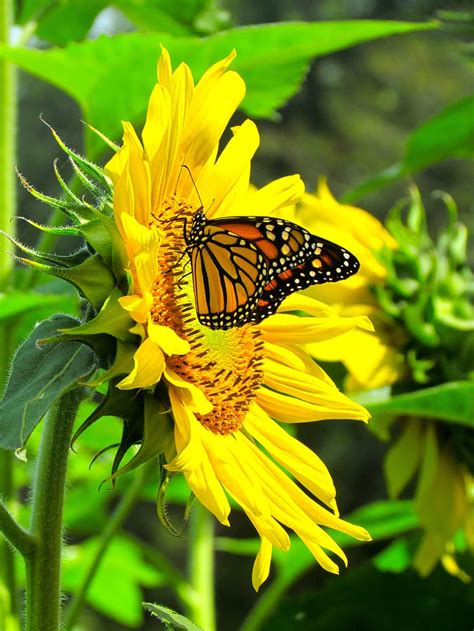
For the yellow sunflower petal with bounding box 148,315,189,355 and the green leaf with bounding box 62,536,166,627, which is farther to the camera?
the green leaf with bounding box 62,536,166,627

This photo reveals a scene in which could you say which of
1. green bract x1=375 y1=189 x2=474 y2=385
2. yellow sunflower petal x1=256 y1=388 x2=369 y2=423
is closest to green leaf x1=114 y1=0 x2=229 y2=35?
green bract x1=375 y1=189 x2=474 y2=385

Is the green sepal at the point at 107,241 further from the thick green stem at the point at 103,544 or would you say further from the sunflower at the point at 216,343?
the thick green stem at the point at 103,544

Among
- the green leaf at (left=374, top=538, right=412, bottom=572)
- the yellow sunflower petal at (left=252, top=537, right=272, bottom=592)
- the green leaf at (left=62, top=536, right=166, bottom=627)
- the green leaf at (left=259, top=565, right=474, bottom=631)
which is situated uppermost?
the yellow sunflower petal at (left=252, top=537, right=272, bottom=592)

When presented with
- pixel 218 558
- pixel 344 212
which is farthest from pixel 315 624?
pixel 218 558

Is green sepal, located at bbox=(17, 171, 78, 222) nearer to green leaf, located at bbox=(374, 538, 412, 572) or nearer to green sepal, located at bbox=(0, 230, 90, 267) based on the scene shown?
green sepal, located at bbox=(0, 230, 90, 267)

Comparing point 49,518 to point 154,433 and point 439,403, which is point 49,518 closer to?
point 154,433
